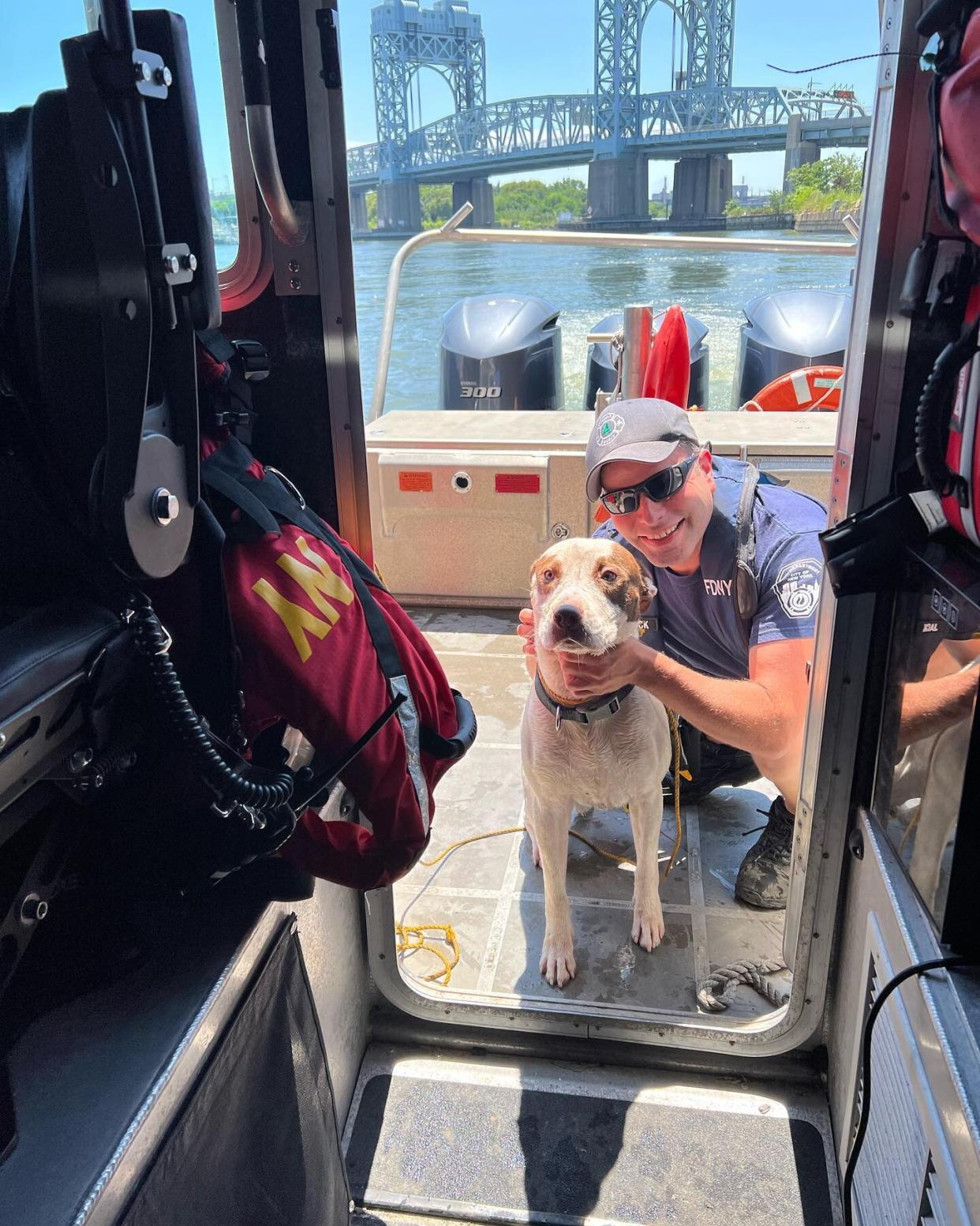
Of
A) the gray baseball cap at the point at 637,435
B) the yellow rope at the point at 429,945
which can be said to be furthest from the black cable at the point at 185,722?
the gray baseball cap at the point at 637,435

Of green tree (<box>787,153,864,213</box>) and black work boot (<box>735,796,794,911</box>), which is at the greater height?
green tree (<box>787,153,864,213</box>)

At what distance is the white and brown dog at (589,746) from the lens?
79.8 inches

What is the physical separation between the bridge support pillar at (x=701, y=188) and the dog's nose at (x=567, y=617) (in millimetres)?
20465

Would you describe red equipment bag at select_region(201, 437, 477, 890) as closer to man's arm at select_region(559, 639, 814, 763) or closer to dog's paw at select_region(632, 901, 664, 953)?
man's arm at select_region(559, 639, 814, 763)

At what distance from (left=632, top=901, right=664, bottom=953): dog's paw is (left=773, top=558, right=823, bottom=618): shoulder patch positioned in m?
0.86

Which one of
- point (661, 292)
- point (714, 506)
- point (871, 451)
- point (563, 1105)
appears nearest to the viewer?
point (871, 451)

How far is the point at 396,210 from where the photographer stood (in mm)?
14891

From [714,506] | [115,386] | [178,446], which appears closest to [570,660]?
[714,506]

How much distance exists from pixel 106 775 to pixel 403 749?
16.1 inches

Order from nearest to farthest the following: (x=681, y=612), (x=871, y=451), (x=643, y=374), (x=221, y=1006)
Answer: (x=221, y=1006)
(x=871, y=451)
(x=681, y=612)
(x=643, y=374)

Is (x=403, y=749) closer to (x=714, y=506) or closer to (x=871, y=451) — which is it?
(x=871, y=451)

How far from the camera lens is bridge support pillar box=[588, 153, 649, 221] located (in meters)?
20.1

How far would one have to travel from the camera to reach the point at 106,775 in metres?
1.04

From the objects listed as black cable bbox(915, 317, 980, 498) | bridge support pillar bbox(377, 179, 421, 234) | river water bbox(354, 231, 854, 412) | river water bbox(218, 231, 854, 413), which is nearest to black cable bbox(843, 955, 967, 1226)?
black cable bbox(915, 317, 980, 498)
